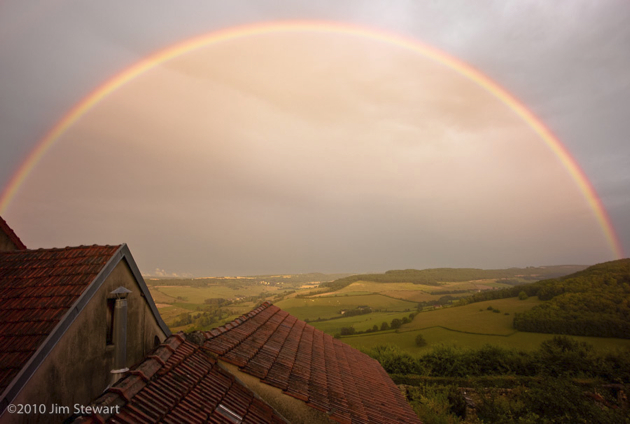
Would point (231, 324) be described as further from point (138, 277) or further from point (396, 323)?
point (396, 323)

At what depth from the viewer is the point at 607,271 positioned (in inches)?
2229

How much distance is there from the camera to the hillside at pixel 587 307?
41.0 metres

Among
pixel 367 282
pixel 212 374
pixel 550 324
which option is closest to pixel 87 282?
pixel 212 374

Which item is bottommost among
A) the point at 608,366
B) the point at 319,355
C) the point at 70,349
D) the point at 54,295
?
the point at 608,366

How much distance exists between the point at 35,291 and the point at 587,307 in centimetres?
6108

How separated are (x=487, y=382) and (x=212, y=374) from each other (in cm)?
2661

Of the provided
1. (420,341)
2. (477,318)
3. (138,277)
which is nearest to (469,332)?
(477,318)

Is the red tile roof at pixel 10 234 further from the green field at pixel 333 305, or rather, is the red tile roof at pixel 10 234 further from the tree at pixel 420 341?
the green field at pixel 333 305

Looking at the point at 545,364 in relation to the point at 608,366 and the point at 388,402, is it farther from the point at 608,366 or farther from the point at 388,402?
the point at 388,402

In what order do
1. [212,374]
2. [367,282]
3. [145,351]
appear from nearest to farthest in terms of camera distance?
[212,374] → [145,351] → [367,282]

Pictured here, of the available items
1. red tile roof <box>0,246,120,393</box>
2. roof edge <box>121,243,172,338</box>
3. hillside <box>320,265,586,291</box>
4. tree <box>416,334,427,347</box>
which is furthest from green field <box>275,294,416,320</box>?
red tile roof <box>0,246,120,393</box>

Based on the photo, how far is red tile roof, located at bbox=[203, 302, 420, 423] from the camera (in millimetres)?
6215

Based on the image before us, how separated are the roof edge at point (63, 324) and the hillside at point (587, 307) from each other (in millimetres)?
53587

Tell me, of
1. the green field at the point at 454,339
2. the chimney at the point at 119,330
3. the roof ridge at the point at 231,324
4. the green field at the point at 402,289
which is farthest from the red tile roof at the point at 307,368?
the green field at the point at 402,289
